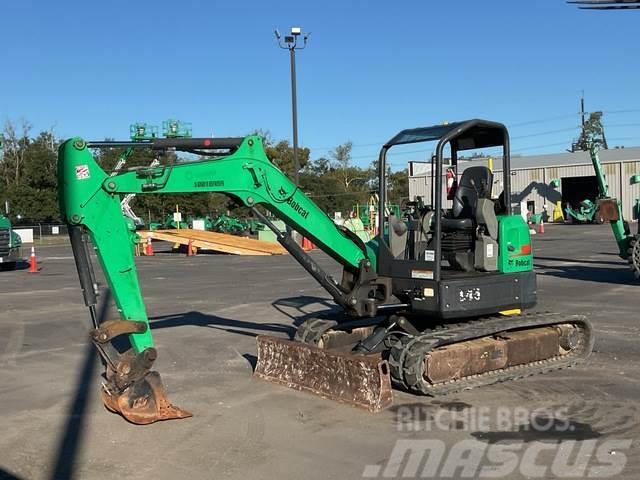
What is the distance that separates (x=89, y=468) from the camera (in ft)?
17.1

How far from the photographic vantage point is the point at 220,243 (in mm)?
30922

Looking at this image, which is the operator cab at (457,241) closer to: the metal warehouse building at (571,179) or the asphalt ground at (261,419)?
the asphalt ground at (261,419)

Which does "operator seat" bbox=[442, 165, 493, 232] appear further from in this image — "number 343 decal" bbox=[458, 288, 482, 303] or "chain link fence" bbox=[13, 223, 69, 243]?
"chain link fence" bbox=[13, 223, 69, 243]

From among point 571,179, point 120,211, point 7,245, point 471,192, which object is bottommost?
point 7,245

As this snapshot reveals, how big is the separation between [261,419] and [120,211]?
2.32 metres

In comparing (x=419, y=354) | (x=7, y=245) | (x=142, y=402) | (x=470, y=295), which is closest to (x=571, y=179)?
(x=7, y=245)

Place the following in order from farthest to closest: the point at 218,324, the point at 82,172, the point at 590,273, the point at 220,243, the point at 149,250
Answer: the point at 149,250 → the point at 220,243 → the point at 590,273 → the point at 218,324 → the point at 82,172

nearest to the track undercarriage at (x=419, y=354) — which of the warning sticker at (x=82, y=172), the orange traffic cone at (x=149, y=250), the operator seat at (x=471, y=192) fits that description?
the operator seat at (x=471, y=192)

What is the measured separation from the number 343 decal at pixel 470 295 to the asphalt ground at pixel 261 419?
0.95m

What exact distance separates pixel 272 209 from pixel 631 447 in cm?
393

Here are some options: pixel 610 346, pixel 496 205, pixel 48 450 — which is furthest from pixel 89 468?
pixel 610 346

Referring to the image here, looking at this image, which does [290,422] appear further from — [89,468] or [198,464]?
[89,468]

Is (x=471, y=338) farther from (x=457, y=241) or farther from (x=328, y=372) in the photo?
(x=328, y=372)

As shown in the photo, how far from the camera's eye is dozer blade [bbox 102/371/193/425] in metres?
6.18
